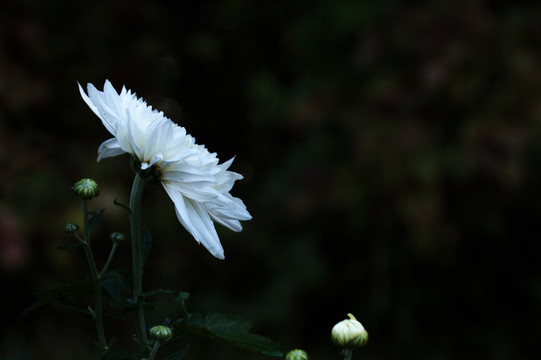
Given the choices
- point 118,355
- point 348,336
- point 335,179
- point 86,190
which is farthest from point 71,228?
point 335,179

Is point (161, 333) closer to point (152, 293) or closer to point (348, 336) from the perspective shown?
point (152, 293)

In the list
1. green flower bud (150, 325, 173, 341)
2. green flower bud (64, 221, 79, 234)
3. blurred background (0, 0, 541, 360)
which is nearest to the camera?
green flower bud (150, 325, 173, 341)

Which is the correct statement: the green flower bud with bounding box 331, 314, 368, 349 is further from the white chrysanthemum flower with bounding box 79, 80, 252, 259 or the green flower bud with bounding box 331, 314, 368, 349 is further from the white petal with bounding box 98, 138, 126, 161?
the white petal with bounding box 98, 138, 126, 161

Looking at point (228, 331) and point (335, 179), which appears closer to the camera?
point (228, 331)

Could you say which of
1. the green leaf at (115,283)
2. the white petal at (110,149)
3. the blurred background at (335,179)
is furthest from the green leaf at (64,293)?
the blurred background at (335,179)

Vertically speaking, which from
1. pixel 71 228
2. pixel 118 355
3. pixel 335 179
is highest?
pixel 335 179

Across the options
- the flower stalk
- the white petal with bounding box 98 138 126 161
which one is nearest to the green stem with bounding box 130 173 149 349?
the flower stalk

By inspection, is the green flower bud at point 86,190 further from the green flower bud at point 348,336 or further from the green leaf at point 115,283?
the green flower bud at point 348,336

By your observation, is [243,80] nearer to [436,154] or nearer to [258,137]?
[258,137]

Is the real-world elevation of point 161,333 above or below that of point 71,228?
below
